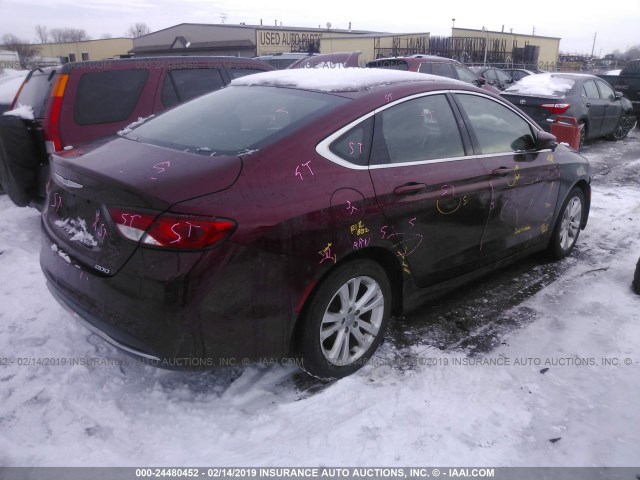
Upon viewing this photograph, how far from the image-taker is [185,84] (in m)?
5.63

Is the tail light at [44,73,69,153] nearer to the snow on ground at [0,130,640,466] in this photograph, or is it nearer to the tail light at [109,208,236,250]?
the snow on ground at [0,130,640,466]

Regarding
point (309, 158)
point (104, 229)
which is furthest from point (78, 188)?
point (309, 158)

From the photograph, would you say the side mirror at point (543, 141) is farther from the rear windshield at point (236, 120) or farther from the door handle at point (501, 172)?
the rear windshield at point (236, 120)

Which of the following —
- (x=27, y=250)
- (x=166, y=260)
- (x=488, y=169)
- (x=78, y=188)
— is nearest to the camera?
(x=166, y=260)

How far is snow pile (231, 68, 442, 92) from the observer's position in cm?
310

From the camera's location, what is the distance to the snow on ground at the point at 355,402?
241 centimetres

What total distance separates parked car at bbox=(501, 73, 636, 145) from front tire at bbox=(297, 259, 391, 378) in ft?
25.1

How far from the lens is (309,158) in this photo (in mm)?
2578

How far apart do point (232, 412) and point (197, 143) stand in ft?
4.77

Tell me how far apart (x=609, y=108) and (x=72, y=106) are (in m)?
10.8

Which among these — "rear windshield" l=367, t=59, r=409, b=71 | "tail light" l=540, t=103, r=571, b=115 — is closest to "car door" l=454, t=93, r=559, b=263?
"tail light" l=540, t=103, r=571, b=115

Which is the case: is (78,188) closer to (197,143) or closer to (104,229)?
(104,229)

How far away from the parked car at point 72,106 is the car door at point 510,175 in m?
3.38

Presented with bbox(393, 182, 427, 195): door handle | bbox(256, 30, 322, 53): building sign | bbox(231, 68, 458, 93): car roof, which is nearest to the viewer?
bbox(393, 182, 427, 195): door handle
